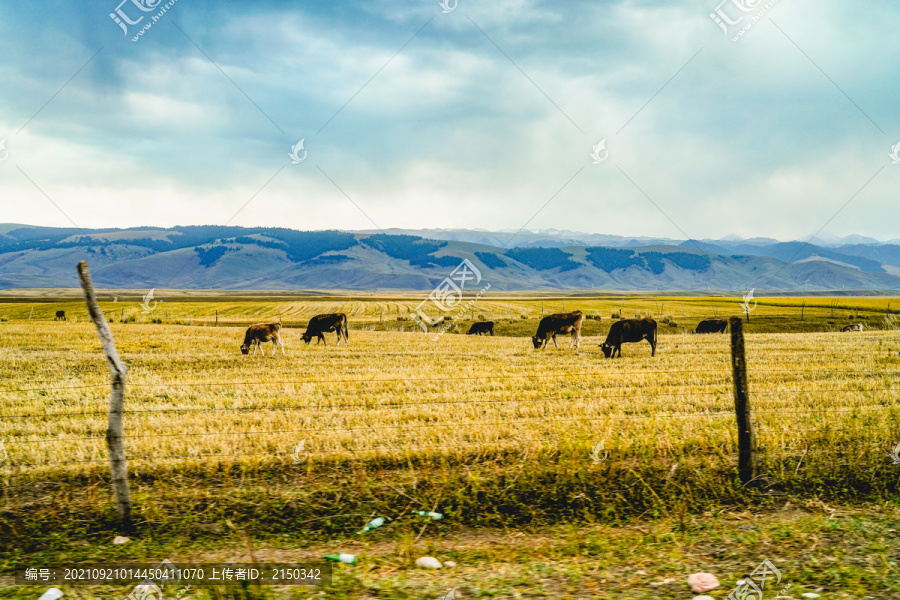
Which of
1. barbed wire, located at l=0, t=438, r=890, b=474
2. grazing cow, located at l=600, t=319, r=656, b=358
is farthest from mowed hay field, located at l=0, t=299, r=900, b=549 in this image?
grazing cow, located at l=600, t=319, r=656, b=358

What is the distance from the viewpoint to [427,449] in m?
7.60

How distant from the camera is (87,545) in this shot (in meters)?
5.59

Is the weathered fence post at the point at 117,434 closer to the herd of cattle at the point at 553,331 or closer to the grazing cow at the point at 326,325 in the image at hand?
the herd of cattle at the point at 553,331

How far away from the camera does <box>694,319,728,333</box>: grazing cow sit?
140ft

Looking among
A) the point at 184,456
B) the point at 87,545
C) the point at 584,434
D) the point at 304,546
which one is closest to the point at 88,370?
the point at 184,456

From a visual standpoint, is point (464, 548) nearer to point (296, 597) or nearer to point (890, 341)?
point (296, 597)

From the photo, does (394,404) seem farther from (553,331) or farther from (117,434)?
(553,331)

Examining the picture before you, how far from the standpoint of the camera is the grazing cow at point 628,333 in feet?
73.2

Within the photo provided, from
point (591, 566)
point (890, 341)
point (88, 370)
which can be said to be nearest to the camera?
point (591, 566)

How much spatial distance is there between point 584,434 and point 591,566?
304cm

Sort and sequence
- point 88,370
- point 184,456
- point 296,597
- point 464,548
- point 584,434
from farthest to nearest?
point 88,370, point 584,434, point 184,456, point 464,548, point 296,597

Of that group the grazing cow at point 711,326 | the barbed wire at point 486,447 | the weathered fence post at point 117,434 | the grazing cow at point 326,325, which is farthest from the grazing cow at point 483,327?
the weathered fence post at point 117,434

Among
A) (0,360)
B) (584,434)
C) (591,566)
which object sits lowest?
(591,566)

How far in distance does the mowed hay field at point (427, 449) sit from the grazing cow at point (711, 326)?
3008cm
